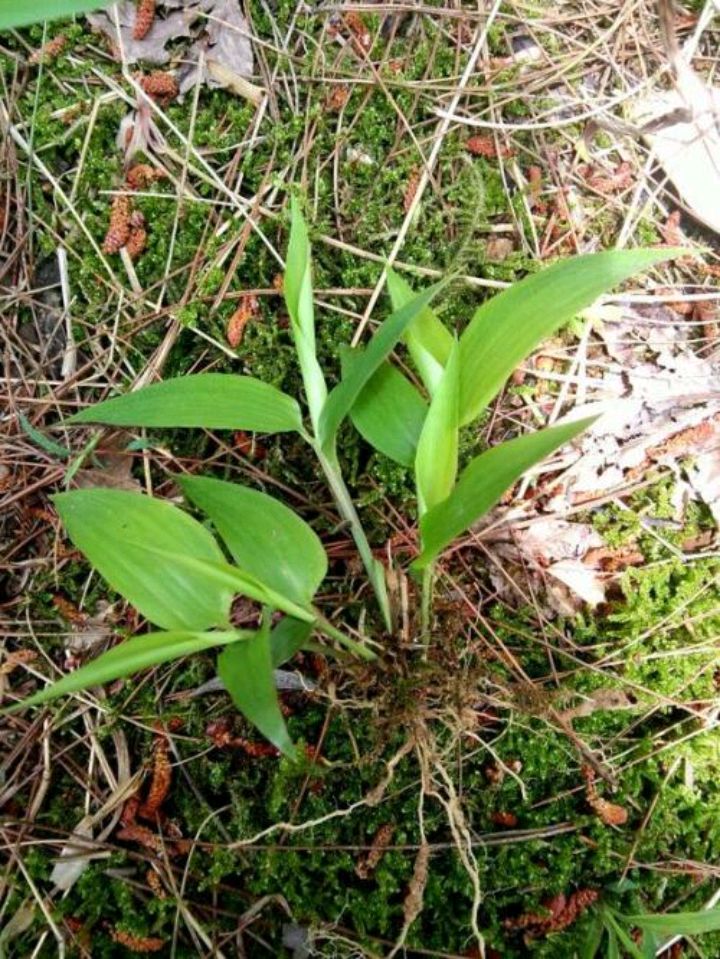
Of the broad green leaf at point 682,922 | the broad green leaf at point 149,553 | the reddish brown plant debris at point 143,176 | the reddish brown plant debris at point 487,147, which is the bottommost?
the broad green leaf at point 682,922

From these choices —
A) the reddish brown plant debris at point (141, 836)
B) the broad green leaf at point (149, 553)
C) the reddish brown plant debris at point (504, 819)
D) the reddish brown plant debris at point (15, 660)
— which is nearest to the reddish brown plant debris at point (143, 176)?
the broad green leaf at point (149, 553)

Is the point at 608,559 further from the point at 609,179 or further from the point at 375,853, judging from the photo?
the point at 609,179

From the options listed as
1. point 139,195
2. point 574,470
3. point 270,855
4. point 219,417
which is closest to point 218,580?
point 219,417

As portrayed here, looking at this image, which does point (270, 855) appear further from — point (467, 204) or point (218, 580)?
point (467, 204)

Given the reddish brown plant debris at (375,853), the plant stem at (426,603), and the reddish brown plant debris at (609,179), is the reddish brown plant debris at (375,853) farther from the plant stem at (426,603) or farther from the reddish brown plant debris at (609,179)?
the reddish brown plant debris at (609,179)

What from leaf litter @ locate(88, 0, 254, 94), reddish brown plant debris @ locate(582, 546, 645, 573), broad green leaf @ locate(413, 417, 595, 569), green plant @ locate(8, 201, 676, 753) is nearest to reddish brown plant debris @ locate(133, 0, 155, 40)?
leaf litter @ locate(88, 0, 254, 94)

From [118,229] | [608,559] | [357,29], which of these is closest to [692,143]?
[357,29]
